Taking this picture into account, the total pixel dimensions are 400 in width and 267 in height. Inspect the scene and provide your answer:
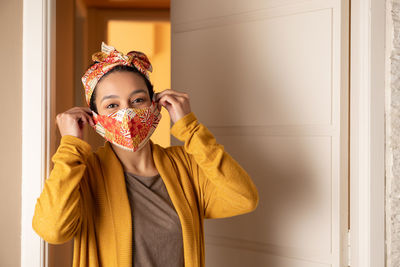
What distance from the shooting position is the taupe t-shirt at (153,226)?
50.3 inches

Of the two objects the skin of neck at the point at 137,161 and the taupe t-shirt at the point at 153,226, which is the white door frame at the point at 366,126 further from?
the taupe t-shirt at the point at 153,226

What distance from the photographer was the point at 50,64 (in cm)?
142

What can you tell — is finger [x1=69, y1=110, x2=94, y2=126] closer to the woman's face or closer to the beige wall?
the woman's face

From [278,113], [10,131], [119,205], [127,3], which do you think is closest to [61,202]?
[119,205]

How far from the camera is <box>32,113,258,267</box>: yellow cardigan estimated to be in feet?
3.81

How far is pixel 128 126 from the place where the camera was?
1273 millimetres

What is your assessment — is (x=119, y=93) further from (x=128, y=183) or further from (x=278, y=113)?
(x=278, y=113)

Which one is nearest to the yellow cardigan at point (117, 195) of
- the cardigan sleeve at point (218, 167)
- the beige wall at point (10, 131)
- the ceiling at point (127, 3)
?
the cardigan sleeve at point (218, 167)

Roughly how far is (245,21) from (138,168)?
0.89 metres

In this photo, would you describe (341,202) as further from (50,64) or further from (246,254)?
(50,64)

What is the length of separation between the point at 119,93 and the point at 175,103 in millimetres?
194

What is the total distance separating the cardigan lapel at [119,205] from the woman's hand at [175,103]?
9.5 inches

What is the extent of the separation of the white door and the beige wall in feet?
2.90

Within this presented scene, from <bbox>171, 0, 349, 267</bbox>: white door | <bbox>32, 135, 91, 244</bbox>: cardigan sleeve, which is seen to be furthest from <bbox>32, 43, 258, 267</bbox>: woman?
<bbox>171, 0, 349, 267</bbox>: white door
